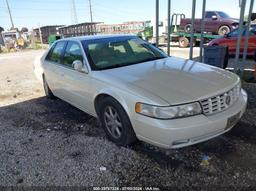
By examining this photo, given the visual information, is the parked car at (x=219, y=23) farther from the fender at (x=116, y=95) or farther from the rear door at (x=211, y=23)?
the fender at (x=116, y=95)

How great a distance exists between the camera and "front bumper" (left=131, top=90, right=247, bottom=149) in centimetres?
266

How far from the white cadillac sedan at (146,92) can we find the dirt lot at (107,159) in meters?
0.33

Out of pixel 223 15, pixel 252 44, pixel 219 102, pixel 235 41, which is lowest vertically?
pixel 252 44

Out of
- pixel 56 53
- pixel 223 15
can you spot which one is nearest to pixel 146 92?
pixel 56 53

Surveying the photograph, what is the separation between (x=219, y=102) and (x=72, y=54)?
2640 mm

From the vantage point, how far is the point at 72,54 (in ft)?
14.2

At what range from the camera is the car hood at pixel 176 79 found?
112 inches

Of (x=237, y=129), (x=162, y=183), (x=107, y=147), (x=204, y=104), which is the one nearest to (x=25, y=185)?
(x=107, y=147)

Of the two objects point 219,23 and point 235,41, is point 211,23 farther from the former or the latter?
point 235,41

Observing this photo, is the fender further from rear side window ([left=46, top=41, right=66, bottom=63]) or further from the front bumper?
rear side window ([left=46, top=41, right=66, bottom=63])

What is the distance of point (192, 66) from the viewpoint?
381 centimetres

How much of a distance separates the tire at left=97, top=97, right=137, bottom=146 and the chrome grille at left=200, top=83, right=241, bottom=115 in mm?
949

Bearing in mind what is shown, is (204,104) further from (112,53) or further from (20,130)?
(20,130)

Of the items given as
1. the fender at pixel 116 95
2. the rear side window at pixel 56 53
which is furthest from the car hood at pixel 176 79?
the rear side window at pixel 56 53
